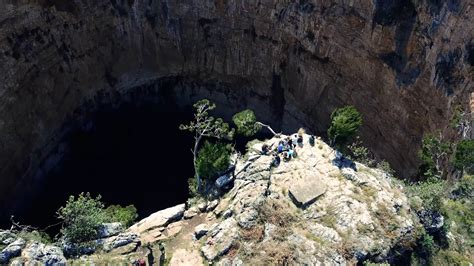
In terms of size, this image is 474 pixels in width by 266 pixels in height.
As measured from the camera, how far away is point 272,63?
1875 inches

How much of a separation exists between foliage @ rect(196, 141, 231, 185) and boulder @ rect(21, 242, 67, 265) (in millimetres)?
10451

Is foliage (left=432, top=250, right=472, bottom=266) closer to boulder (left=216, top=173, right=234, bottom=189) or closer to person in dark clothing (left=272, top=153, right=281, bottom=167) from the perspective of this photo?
person in dark clothing (left=272, top=153, right=281, bottom=167)

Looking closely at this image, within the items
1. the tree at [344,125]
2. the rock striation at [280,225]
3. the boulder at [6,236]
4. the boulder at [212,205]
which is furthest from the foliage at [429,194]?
the boulder at [6,236]

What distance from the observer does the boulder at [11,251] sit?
2669 cm

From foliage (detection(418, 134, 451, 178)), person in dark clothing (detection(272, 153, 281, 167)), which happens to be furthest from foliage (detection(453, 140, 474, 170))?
person in dark clothing (detection(272, 153, 281, 167))

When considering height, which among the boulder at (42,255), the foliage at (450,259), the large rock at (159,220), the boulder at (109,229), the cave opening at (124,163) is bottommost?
the cave opening at (124,163)

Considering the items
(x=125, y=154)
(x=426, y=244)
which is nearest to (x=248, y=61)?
(x=125, y=154)

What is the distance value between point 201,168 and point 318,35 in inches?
681

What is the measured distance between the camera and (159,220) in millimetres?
32219

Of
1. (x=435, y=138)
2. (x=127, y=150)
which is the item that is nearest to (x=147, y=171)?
(x=127, y=150)

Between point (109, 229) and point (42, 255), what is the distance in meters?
4.30

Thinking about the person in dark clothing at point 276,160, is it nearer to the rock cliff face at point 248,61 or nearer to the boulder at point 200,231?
the boulder at point 200,231

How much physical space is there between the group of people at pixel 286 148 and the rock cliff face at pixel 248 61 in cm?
1046

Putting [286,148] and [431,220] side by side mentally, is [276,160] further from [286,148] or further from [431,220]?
[431,220]
